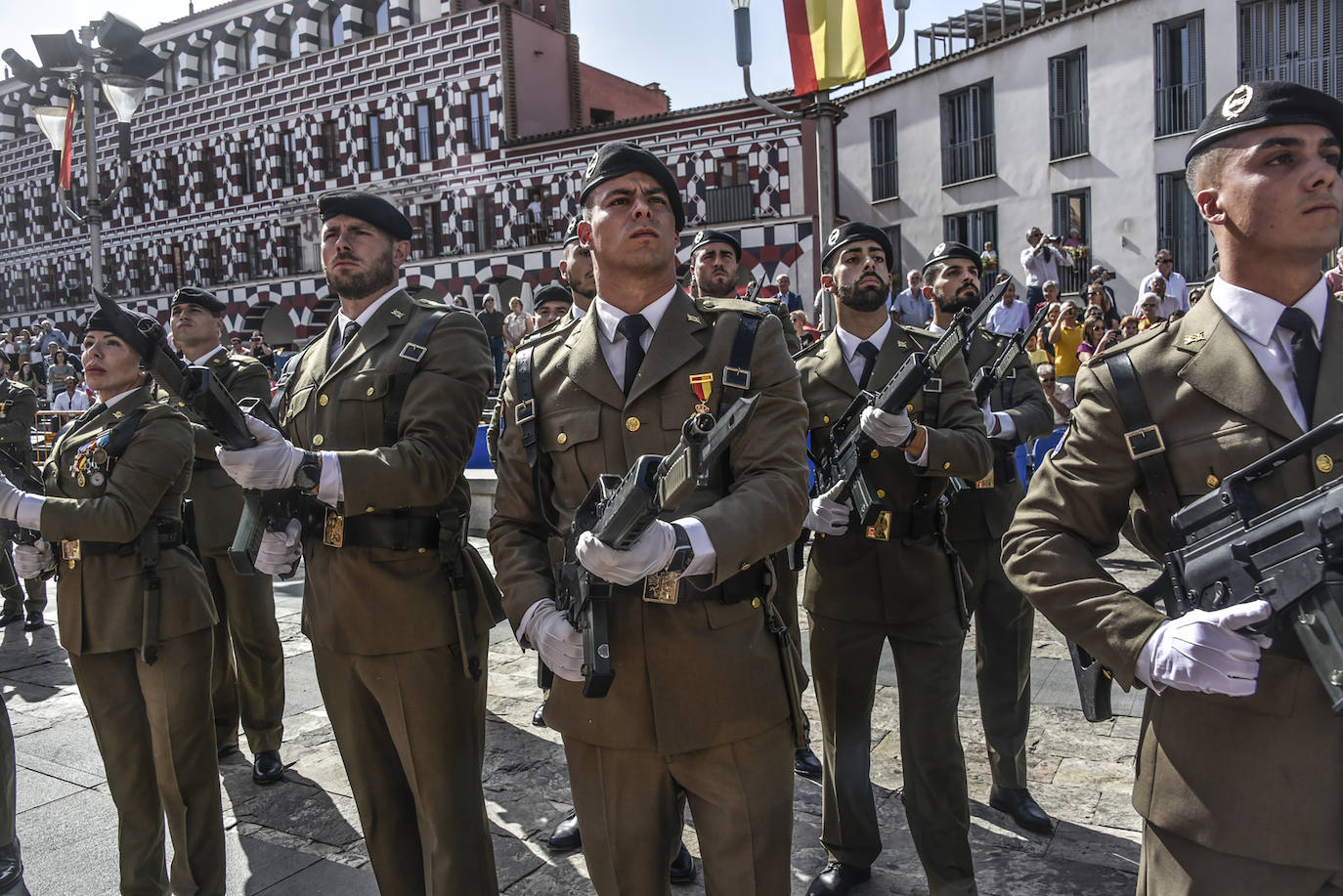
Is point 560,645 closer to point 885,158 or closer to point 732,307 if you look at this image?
point 732,307

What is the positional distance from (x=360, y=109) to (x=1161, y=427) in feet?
90.3

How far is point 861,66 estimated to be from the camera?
8906 millimetres

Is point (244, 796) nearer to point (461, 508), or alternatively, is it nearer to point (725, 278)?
point (461, 508)

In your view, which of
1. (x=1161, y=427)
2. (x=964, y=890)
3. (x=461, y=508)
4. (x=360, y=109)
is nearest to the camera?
(x=1161, y=427)

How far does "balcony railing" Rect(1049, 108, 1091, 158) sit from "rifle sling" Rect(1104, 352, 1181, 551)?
61.4 feet

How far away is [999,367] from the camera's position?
448cm

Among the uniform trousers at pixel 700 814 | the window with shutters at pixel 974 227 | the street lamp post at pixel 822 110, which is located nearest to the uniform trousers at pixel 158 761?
the uniform trousers at pixel 700 814

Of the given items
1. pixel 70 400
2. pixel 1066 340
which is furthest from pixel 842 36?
pixel 70 400

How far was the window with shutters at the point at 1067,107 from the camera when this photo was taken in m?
18.7

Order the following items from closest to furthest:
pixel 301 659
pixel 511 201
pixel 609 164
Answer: pixel 609 164, pixel 301 659, pixel 511 201

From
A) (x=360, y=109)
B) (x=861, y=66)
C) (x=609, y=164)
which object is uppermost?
(x=360, y=109)

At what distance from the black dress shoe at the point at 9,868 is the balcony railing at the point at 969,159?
20.0 metres

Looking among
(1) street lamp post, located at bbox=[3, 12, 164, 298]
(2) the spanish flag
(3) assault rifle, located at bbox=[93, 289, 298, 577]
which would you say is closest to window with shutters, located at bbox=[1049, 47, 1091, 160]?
(2) the spanish flag

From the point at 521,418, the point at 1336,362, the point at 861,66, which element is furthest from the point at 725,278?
the point at 861,66
